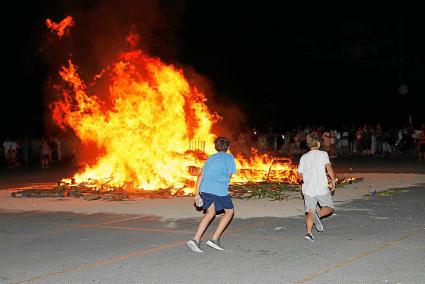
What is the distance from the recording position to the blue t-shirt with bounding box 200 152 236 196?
8.30m

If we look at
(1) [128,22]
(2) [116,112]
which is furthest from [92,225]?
(1) [128,22]

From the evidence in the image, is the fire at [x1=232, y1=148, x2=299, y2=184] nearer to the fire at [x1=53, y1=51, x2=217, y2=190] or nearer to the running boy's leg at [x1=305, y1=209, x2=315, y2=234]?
the fire at [x1=53, y1=51, x2=217, y2=190]

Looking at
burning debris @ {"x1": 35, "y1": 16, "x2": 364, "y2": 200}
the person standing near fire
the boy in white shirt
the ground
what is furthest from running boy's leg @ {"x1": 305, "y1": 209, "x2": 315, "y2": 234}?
burning debris @ {"x1": 35, "y1": 16, "x2": 364, "y2": 200}

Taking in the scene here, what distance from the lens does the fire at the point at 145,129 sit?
16.5 m

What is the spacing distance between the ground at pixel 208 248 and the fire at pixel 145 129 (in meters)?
2.51

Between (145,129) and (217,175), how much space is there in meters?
8.81

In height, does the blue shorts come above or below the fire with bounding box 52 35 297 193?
below

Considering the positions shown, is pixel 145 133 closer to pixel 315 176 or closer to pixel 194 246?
pixel 315 176

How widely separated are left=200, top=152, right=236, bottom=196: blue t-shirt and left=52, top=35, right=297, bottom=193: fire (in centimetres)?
751

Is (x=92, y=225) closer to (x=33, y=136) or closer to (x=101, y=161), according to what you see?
(x=101, y=161)

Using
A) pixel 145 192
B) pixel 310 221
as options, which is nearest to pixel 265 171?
pixel 145 192

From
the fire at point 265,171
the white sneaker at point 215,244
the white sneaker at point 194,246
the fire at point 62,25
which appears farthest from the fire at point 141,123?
the white sneaker at point 194,246

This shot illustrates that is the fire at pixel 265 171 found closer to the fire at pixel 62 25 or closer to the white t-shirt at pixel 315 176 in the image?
the fire at pixel 62 25

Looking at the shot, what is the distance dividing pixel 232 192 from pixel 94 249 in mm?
6812
